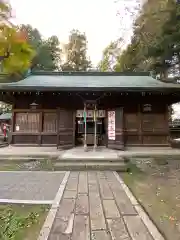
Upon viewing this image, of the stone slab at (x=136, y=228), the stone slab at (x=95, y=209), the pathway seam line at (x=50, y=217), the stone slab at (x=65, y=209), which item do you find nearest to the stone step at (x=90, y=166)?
the stone slab at (x=95, y=209)

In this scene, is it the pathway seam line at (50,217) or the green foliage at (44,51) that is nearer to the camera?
the pathway seam line at (50,217)

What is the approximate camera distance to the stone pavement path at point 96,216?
208 centimetres

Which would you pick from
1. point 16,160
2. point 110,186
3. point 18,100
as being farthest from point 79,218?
point 18,100

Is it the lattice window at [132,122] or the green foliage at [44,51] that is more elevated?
the green foliage at [44,51]

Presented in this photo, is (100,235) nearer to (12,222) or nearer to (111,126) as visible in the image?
(12,222)

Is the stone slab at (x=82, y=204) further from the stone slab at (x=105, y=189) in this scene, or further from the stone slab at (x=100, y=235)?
the stone slab at (x=100, y=235)

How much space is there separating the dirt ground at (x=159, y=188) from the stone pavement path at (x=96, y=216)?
31 cm

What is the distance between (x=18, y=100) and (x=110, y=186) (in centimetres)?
709

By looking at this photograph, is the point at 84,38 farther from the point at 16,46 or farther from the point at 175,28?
the point at 16,46

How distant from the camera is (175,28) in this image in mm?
10344

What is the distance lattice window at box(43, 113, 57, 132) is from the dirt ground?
447cm

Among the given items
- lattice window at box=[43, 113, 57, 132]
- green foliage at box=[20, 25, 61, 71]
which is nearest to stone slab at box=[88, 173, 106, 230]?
lattice window at box=[43, 113, 57, 132]

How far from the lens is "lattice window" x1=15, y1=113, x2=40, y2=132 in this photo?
8.88m

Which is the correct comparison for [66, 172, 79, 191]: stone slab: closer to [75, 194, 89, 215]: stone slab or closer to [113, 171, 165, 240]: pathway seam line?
[75, 194, 89, 215]: stone slab
